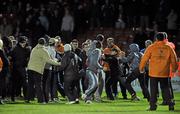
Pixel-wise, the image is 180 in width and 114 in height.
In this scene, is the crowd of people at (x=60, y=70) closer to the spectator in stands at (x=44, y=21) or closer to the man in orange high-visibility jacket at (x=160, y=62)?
the man in orange high-visibility jacket at (x=160, y=62)

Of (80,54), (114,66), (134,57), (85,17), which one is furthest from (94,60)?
(85,17)

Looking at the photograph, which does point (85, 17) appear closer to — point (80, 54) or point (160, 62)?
point (80, 54)

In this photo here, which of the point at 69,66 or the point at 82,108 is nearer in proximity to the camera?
the point at 82,108

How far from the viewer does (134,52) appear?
24531 millimetres

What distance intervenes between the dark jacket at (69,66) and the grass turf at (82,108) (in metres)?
0.98

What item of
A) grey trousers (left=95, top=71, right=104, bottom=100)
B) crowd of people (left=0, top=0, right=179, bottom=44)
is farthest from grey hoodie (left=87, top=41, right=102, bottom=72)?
crowd of people (left=0, top=0, right=179, bottom=44)

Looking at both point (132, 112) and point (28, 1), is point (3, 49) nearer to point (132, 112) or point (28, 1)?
point (132, 112)

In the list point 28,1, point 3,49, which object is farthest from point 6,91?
point 28,1

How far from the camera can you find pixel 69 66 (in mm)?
22703

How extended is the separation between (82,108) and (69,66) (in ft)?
7.36

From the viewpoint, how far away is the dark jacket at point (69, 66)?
74.1ft

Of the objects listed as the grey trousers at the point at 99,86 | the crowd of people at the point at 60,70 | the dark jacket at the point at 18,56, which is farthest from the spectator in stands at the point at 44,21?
the grey trousers at the point at 99,86

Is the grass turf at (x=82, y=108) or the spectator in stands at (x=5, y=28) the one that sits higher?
the spectator in stands at (x=5, y=28)

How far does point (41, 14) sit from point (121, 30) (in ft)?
14.5
